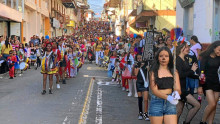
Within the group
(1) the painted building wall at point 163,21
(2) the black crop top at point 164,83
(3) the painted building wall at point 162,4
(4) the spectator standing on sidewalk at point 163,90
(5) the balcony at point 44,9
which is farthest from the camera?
(5) the balcony at point 44,9

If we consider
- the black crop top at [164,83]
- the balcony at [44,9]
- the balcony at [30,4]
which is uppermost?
the balcony at [44,9]

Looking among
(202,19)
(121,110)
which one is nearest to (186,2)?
(202,19)

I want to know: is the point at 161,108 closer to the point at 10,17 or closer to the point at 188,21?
the point at 188,21

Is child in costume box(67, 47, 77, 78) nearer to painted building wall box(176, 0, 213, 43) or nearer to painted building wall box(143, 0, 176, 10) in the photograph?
painted building wall box(176, 0, 213, 43)

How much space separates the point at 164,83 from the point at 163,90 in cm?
10

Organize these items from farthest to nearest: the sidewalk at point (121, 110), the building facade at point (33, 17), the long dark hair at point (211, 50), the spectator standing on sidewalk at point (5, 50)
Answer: the building facade at point (33, 17) < the spectator standing on sidewalk at point (5, 50) < the sidewalk at point (121, 110) < the long dark hair at point (211, 50)

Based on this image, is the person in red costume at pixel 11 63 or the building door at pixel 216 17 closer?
the building door at pixel 216 17

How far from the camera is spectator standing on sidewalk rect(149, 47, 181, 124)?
194 inches

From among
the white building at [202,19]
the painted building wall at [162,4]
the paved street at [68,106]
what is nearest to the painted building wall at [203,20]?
the white building at [202,19]

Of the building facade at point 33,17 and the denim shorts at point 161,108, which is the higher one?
the building facade at point 33,17

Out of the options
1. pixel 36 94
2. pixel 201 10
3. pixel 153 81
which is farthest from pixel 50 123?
pixel 201 10

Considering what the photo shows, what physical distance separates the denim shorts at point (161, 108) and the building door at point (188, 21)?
1311 cm

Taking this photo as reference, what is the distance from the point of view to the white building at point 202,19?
1367 cm

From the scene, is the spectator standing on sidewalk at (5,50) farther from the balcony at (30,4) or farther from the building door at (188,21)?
the balcony at (30,4)
